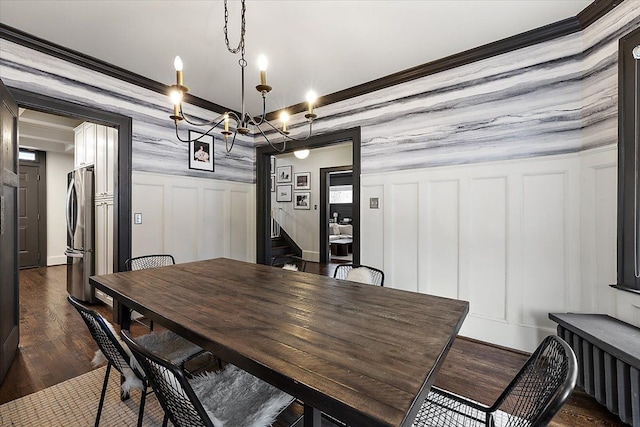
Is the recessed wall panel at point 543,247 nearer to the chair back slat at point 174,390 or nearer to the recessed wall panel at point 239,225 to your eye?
the chair back slat at point 174,390

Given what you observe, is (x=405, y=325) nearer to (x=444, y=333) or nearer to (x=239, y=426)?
(x=444, y=333)

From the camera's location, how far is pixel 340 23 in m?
2.17

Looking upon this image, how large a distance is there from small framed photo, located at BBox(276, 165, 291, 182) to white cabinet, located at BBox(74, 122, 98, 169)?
3.82 metres

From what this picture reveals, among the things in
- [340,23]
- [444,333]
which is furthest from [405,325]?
[340,23]

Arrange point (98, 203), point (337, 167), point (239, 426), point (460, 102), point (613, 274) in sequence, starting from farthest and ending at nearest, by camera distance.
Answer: point (337, 167)
point (98, 203)
point (460, 102)
point (613, 274)
point (239, 426)

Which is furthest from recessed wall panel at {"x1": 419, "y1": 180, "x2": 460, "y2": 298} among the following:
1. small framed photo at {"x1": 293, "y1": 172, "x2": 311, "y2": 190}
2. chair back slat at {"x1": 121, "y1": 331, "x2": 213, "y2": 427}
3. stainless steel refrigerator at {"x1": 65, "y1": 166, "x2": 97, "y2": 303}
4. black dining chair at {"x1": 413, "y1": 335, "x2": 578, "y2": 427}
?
small framed photo at {"x1": 293, "y1": 172, "x2": 311, "y2": 190}

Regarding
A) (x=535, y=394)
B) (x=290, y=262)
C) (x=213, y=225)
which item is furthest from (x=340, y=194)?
(x=535, y=394)

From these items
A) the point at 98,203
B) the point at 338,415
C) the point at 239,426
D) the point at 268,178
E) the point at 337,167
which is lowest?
the point at 239,426

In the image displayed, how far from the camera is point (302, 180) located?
267 inches

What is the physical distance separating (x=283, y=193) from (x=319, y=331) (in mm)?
6104

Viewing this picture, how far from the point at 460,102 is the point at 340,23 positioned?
1334mm

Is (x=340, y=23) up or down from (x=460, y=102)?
up

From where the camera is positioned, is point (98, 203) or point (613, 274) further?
point (98, 203)

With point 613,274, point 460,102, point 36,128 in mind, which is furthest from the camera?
point 36,128
